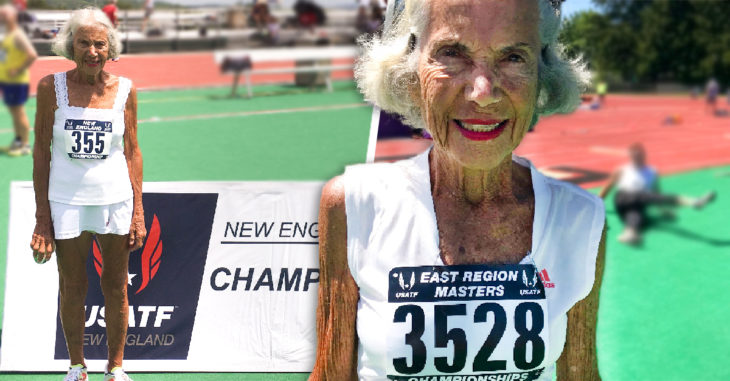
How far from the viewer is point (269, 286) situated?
3912mm

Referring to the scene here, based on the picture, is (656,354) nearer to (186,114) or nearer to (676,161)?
(186,114)

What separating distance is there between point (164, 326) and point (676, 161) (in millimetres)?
14919

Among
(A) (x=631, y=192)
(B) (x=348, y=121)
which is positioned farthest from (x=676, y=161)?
(A) (x=631, y=192)

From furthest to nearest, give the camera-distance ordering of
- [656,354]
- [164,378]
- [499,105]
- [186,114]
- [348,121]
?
1. [348,121]
2. [186,114]
3. [656,354]
4. [164,378]
5. [499,105]

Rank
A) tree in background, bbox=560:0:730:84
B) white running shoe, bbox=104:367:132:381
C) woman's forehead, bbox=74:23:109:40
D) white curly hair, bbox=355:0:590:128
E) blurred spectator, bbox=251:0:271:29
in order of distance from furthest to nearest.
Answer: tree in background, bbox=560:0:730:84 < blurred spectator, bbox=251:0:271:29 < white running shoe, bbox=104:367:132:381 < woman's forehead, bbox=74:23:109:40 < white curly hair, bbox=355:0:590:128

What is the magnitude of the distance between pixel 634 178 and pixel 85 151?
225 inches

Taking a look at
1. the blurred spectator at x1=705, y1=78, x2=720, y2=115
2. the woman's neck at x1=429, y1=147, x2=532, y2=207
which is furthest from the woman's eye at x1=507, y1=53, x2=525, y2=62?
the blurred spectator at x1=705, y1=78, x2=720, y2=115

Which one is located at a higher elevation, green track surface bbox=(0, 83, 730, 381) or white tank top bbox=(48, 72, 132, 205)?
white tank top bbox=(48, 72, 132, 205)

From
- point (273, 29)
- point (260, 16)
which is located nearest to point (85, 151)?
point (273, 29)

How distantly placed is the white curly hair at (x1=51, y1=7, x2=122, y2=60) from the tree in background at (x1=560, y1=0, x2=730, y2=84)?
84.7ft

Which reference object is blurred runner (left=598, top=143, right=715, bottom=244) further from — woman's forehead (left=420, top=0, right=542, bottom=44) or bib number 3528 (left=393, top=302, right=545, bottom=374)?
woman's forehead (left=420, top=0, right=542, bottom=44)

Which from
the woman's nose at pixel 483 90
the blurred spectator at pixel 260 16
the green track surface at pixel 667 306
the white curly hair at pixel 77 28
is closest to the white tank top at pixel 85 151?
the white curly hair at pixel 77 28

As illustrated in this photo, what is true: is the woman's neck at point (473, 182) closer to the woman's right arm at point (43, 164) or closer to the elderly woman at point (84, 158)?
the elderly woman at point (84, 158)

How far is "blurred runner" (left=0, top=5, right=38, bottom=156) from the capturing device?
6.93 m
